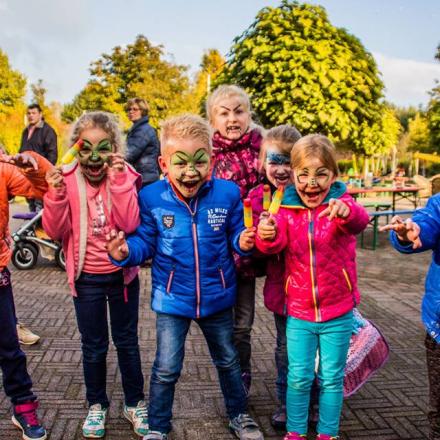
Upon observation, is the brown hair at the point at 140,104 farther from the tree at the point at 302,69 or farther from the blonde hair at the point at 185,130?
the blonde hair at the point at 185,130

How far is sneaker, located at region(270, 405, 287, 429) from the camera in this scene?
290 centimetres

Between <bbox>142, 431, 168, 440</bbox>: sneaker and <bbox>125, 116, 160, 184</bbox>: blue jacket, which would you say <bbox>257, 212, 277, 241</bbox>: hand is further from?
<bbox>125, 116, 160, 184</bbox>: blue jacket

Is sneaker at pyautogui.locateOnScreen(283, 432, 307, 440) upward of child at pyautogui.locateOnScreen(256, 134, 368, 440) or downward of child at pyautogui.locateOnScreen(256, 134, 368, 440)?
downward

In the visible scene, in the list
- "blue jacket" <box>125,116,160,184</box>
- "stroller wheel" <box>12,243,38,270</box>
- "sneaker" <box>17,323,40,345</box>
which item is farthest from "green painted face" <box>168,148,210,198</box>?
"stroller wheel" <box>12,243,38,270</box>

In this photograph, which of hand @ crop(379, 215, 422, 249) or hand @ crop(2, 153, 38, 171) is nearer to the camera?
hand @ crop(379, 215, 422, 249)

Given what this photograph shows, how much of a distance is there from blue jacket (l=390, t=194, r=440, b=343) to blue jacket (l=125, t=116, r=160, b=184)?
4.91 m

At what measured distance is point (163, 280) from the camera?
8.42 feet

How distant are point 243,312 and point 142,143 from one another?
422cm

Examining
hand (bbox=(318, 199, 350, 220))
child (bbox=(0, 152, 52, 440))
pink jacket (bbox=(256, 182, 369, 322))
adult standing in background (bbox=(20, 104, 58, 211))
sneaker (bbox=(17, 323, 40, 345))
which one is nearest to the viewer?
hand (bbox=(318, 199, 350, 220))

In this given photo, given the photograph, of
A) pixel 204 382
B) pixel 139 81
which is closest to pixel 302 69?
pixel 204 382

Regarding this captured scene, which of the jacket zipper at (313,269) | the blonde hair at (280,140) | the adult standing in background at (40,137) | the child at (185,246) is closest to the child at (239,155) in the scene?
the blonde hair at (280,140)

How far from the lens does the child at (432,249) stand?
2.17 meters

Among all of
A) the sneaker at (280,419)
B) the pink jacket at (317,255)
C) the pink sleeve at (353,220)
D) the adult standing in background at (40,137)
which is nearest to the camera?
the pink sleeve at (353,220)

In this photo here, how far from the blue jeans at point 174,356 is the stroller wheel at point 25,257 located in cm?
513
